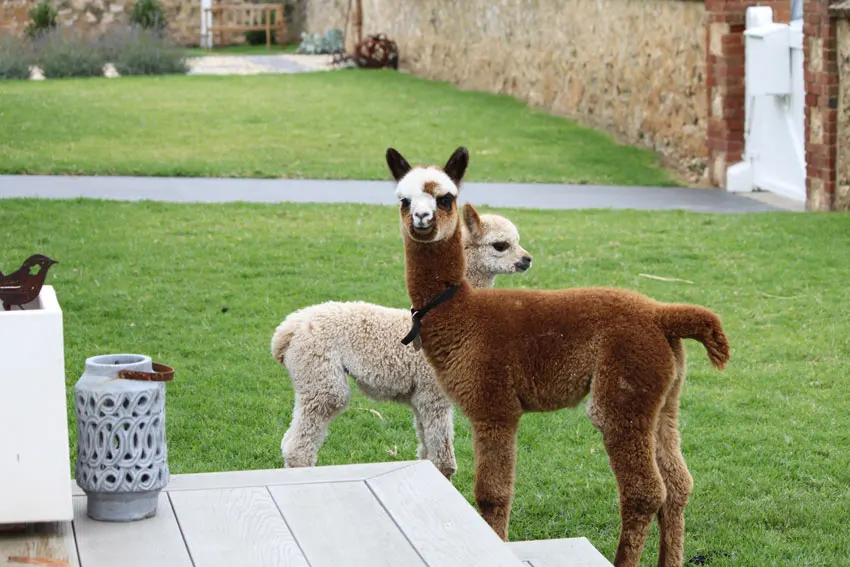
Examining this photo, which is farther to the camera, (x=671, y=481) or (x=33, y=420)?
(x=671, y=481)

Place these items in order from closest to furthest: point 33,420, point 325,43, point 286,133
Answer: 1. point 33,420
2. point 286,133
3. point 325,43

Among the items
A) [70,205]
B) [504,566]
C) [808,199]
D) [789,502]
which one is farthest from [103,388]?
[808,199]

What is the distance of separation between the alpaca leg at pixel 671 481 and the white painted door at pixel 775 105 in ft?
27.7

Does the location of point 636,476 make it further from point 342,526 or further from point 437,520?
point 342,526

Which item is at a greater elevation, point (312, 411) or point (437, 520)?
point (437, 520)

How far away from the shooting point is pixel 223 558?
296 cm

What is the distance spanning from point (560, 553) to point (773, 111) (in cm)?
965

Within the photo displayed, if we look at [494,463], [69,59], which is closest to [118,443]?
[494,463]

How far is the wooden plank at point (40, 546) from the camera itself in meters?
2.93

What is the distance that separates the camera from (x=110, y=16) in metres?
31.5

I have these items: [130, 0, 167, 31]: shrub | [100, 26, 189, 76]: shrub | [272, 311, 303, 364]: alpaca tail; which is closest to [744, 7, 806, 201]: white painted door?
[272, 311, 303, 364]: alpaca tail

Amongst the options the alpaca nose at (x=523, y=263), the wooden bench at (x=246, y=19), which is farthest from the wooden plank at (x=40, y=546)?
the wooden bench at (x=246, y=19)

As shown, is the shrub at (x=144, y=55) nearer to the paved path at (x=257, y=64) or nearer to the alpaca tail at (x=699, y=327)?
the paved path at (x=257, y=64)

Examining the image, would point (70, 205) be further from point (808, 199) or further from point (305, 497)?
point (305, 497)
